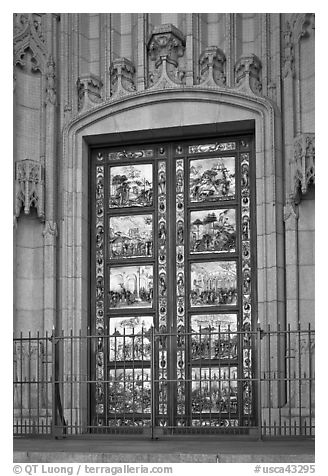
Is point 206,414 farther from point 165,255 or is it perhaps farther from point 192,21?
point 192,21

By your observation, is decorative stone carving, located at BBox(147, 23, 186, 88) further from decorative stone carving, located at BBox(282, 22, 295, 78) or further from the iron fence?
the iron fence

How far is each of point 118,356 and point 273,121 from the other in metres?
3.88

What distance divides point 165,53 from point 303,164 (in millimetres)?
2669

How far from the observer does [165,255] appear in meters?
13.8

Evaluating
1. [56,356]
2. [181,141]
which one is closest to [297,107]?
[181,141]

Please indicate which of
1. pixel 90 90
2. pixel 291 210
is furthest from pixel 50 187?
→ pixel 291 210

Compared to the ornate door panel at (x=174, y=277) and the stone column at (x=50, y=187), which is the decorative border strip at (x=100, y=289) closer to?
the ornate door panel at (x=174, y=277)

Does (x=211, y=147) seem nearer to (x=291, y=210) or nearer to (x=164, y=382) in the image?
(x=291, y=210)

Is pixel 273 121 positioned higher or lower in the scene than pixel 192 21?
lower

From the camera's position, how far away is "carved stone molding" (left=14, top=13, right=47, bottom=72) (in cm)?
1423

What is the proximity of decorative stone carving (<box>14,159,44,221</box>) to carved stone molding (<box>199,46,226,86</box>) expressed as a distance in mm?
2654

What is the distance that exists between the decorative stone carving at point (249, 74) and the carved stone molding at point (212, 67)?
248mm

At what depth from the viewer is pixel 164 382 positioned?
44.3 feet

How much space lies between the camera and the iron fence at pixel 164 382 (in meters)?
→ 12.7
